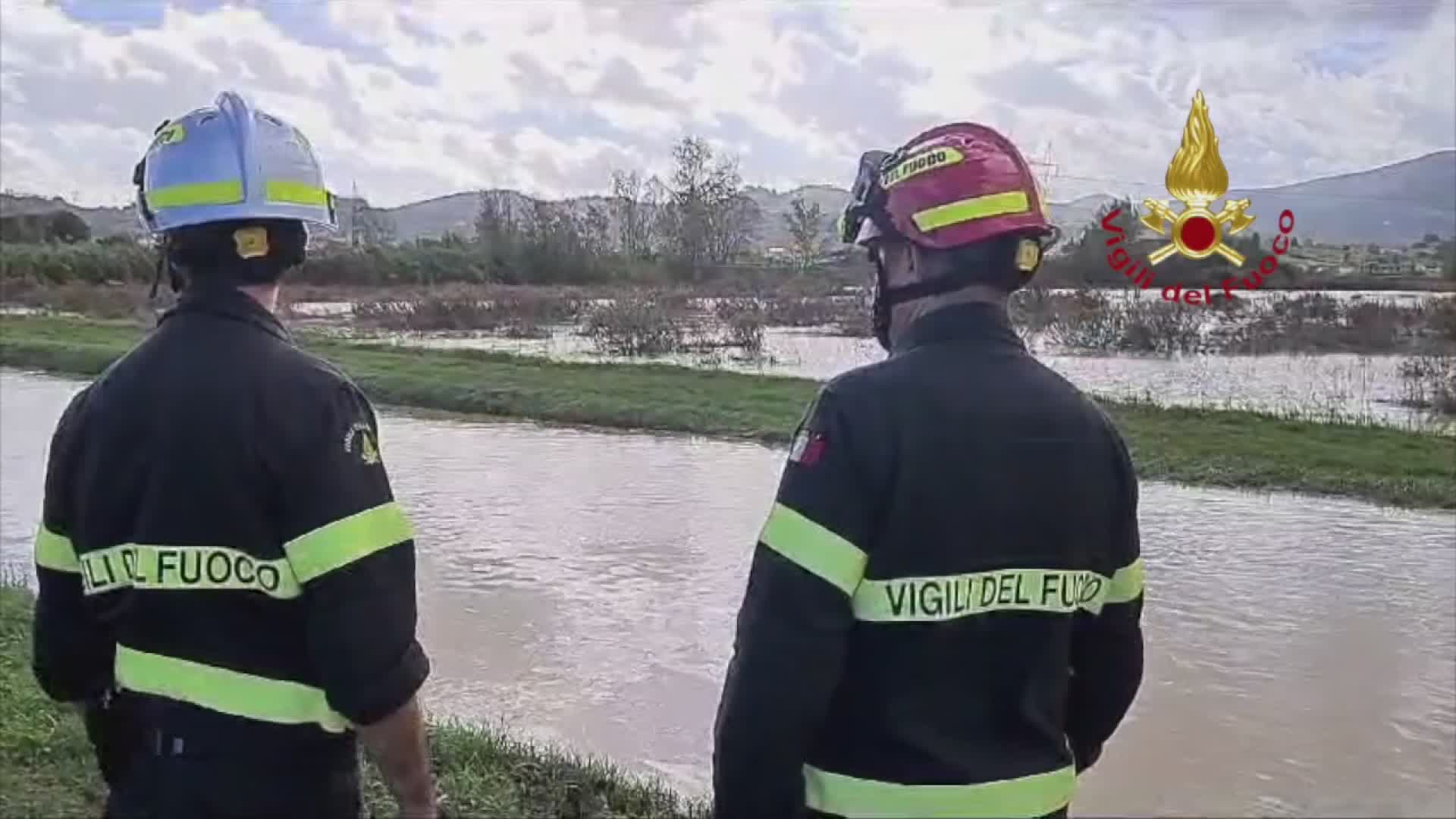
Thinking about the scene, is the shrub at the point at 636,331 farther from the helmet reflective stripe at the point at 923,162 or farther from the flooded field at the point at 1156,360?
the helmet reflective stripe at the point at 923,162

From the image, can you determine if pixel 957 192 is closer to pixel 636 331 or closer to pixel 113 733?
pixel 113 733

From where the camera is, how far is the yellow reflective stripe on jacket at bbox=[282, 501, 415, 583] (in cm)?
221

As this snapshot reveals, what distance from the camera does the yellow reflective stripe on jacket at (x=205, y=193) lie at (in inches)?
93.7

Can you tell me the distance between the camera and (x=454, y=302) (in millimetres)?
33906

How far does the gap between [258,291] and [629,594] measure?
6.81m

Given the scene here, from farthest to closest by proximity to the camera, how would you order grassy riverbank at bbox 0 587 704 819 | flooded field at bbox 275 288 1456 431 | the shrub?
1. the shrub
2. flooded field at bbox 275 288 1456 431
3. grassy riverbank at bbox 0 587 704 819

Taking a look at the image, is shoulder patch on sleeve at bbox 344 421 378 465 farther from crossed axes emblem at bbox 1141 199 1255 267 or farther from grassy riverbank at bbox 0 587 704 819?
crossed axes emblem at bbox 1141 199 1255 267

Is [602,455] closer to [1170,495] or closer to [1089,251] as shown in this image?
[1170,495]

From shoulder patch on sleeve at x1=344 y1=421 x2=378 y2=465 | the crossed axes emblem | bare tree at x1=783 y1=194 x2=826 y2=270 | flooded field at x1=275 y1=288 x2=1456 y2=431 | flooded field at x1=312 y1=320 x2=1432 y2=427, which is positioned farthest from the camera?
bare tree at x1=783 y1=194 x2=826 y2=270

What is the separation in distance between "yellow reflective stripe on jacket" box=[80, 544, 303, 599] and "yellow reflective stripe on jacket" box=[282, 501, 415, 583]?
3 centimetres

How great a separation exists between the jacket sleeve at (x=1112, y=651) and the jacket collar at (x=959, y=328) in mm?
321

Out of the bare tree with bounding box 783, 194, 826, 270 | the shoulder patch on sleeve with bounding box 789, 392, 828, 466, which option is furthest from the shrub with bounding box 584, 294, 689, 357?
the shoulder patch on sleeve with bounding box 789, 392, 828, 466

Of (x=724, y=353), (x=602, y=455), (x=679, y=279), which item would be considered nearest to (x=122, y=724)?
(x=602, y=455)

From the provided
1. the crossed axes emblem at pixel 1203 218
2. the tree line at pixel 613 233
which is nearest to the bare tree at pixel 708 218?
the tree line at pixel 613 233
